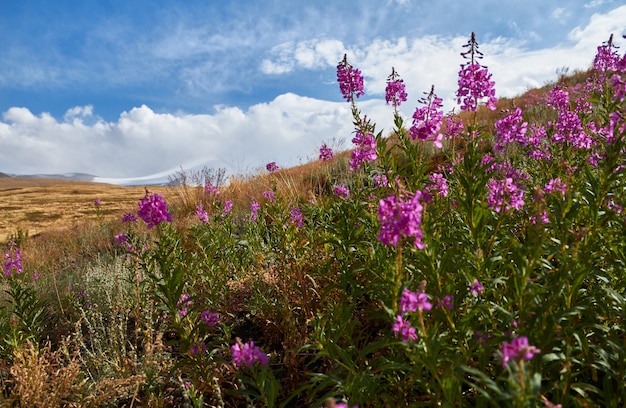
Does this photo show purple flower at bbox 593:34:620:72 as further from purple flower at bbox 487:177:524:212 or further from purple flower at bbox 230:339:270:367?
purple flower at bbox 230:339:270:367

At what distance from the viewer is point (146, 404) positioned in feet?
8.95

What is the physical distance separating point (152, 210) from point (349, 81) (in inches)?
84.5

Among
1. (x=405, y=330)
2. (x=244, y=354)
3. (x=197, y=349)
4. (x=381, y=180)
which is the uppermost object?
(x=381, y=180)

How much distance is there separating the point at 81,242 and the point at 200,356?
1036cm

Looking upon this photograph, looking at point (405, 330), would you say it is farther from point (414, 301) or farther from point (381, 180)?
point (381, 180)

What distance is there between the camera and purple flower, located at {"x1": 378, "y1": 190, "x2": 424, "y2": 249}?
1.47 metres

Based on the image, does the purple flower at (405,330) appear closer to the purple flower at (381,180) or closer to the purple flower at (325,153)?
the purple flower at (381,180)

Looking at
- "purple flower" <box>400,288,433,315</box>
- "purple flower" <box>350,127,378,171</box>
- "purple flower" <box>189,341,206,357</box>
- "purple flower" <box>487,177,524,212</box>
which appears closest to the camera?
"purple flower" <box>400,288,433,315</box>

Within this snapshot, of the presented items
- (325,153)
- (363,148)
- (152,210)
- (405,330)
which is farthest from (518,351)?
(325,153)

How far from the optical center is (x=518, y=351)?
41.8 inches

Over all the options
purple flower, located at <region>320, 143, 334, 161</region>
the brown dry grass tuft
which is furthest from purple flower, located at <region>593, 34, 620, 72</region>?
the brown dry grass tuft

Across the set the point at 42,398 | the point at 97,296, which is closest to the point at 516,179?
the point at 42,398

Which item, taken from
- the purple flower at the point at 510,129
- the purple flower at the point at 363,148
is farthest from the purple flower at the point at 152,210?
the purple flower at the point at 510,129

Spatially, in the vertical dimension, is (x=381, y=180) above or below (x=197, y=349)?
above
